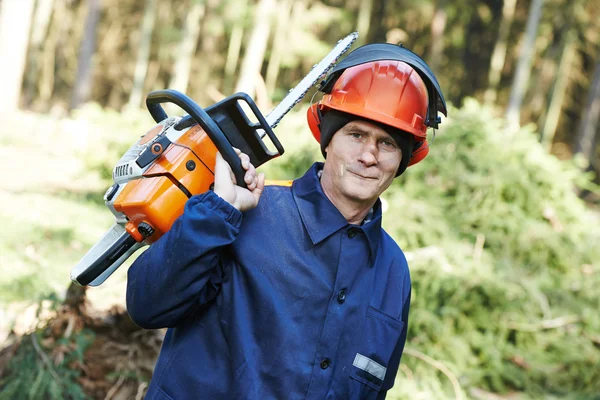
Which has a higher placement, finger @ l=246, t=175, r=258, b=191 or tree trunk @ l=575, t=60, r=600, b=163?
tree trunk @ l=575, t=60, r=600, b=163

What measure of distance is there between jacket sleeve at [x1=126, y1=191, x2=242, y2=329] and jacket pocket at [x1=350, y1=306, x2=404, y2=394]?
503mm

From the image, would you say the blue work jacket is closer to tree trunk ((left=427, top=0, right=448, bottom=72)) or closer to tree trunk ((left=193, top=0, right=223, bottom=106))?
tree trunk ((left=427, top=0, right=448, bottom=72))

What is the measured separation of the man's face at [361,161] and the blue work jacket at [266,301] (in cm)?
7

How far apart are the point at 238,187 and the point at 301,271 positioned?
0.30 m

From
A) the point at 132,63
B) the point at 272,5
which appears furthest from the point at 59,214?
the point at 132,63

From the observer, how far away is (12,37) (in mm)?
13469

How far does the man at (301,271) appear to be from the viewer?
1.59 metres

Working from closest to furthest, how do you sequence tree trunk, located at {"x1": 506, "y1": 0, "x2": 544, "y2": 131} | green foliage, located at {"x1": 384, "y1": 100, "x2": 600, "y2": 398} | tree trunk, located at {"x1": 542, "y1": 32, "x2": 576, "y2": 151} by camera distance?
green foliage, located at {"x1": 384, "y1": 100, "x2": 600, "y2": 398} < tree trunk, located at {"x1": 506, "y1": 0, "x2": 544, "y2": 131} < tree trunk, located at {"x1": 542, "y1": 32, "x2": 576, "y2": 151}

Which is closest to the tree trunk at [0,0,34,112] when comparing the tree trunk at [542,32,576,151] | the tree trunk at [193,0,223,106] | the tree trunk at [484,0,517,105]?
the tree trunk at [193,0,223,106]

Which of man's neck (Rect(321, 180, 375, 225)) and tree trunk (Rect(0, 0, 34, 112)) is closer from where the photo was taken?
man's neck (Rect(321, 180, 375, 225))

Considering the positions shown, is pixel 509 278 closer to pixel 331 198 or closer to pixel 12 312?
pixel 331 198

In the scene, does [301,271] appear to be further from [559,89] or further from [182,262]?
[559,89]

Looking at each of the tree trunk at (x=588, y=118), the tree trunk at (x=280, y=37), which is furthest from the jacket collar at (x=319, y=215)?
the tree trunk at (x=588, y=118)

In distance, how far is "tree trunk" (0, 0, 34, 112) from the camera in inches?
522
